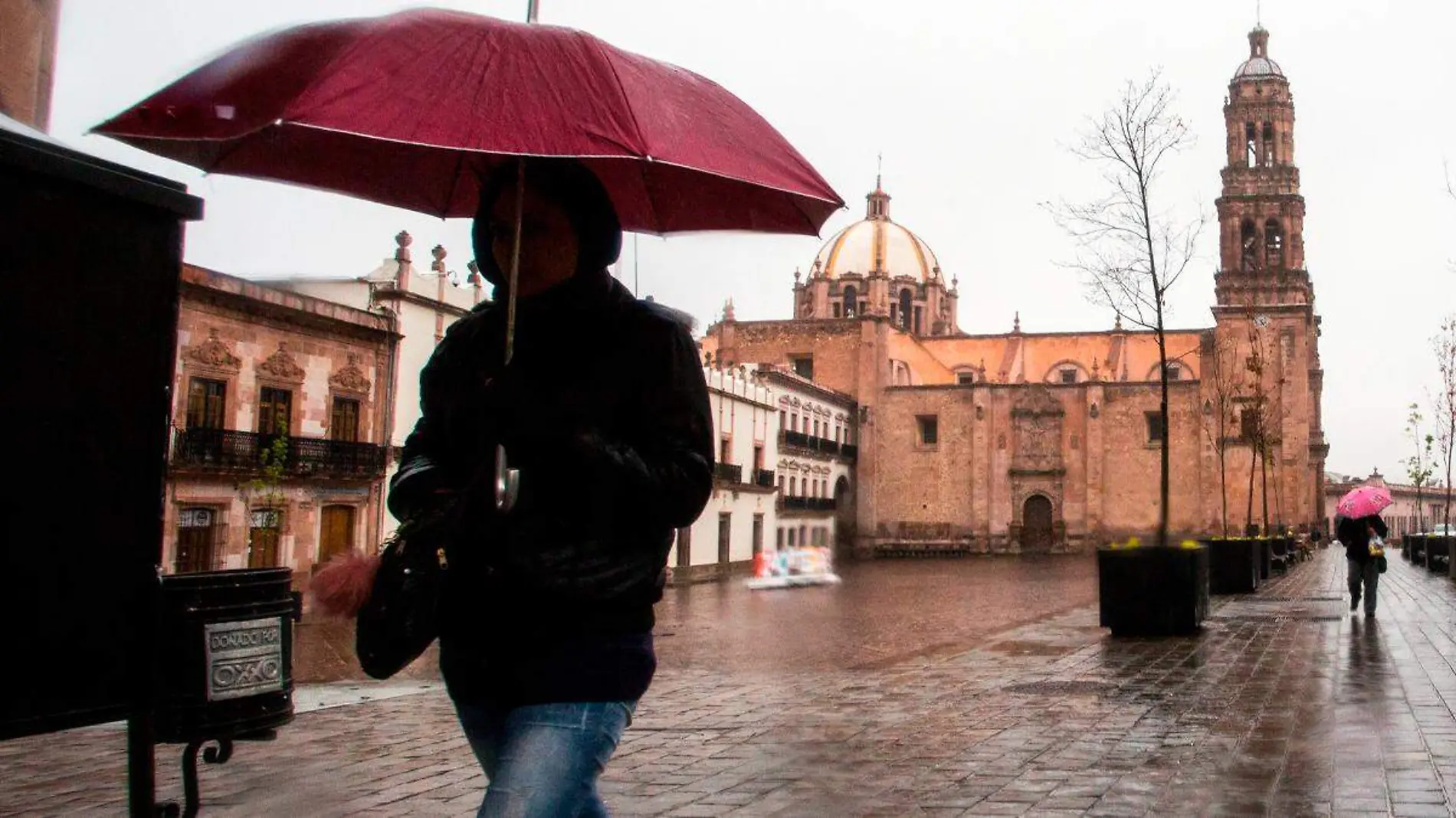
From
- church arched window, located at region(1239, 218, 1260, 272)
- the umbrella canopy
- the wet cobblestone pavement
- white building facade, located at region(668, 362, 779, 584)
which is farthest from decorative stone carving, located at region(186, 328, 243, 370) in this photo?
church arched window, located at region(1239, 218, 1260, 272)

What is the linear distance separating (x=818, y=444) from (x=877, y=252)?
2170 cm

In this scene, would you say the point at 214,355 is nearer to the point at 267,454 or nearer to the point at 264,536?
the point at 267,454

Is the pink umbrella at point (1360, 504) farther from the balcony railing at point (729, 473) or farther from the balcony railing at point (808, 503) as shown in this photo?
the balcony railing at point (808, 503)

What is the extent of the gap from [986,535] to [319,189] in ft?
188

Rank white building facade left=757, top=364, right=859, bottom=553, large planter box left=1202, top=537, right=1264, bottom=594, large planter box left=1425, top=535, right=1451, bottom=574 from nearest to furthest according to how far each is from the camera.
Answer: large planter box left=1202, top=537, right=1264, bottom=594 < large planter box left=1425, top=535, right=1451, bottom=574 < white building facade left=757, top=364, right=859, bottom=553

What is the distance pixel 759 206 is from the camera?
3.85 meters

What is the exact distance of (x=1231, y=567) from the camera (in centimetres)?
2017

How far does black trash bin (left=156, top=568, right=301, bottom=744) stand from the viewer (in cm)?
363

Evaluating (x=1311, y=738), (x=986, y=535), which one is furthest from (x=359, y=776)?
(x=986, y=535)

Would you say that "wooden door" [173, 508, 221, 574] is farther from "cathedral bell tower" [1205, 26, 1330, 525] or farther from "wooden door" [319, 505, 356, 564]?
"cathedral bell tower" [1205, 26, 1330, 525]

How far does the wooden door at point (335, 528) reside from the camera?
25.3m

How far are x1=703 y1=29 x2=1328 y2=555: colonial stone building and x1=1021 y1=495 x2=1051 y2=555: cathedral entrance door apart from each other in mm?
70

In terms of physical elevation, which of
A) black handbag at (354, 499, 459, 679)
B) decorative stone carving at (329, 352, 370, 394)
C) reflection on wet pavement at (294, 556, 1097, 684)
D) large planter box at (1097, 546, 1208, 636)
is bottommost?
reflection on wet pavement at (294, 556, 1097, 684)

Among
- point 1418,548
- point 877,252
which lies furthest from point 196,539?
point 877,252
